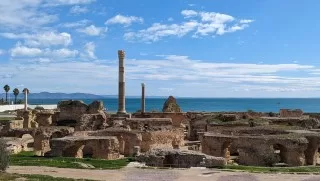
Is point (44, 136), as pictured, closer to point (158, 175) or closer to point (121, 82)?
point (121, 82)

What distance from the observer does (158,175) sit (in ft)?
78.6

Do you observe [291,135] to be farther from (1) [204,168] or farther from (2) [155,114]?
(2) [155,114]

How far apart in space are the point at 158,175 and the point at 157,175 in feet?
0.18

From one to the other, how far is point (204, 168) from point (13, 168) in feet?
35.9

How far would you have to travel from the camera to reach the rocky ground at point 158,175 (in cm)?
2303

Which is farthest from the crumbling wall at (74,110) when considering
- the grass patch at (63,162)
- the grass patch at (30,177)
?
the grass patch at (30,177)

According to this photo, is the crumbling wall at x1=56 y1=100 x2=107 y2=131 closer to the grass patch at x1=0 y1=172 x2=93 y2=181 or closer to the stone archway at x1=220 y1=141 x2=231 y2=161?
the stone archway at x1=220 y1=141 x2=231 y2=161

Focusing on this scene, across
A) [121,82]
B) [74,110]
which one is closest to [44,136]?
[74,110]

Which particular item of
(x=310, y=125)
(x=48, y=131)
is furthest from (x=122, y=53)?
(x=310, y=125)

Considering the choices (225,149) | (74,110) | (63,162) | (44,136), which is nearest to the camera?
(63,162)

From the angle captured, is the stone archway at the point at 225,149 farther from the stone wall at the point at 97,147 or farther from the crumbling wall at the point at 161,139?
the stone wall at the point at 97,147

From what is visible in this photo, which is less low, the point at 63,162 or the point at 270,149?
the point at 270,149

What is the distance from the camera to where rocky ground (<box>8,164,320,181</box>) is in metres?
23.0

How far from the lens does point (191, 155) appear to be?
28391mm
